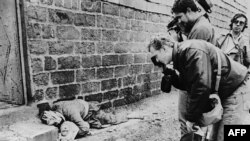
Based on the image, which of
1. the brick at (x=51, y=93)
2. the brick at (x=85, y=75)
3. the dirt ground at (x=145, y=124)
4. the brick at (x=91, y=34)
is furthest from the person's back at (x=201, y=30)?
the brick at (x=51, y=93)

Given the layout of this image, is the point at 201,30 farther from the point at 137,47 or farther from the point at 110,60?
the point at 137,47

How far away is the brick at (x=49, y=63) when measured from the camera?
11.9 feet

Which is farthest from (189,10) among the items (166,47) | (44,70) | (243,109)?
(44,70)

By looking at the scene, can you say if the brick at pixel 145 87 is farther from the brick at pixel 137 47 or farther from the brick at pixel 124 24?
the brick at pixel 124 24

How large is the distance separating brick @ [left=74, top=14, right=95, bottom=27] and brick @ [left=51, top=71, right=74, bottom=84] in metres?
0.80

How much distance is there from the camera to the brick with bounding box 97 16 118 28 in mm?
4402

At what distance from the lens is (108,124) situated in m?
4.15

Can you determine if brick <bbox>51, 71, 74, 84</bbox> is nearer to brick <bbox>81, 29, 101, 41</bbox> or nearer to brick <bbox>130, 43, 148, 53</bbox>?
brick <bbox>81, 29, 101, 41</bbox>

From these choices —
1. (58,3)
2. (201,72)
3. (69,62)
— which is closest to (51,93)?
(69,62)

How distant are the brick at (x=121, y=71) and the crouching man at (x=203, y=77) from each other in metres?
2.22

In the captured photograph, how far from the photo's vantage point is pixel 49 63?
12.0 ft

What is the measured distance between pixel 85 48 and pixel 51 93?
0.94 metres

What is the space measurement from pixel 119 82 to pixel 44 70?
1763 mm

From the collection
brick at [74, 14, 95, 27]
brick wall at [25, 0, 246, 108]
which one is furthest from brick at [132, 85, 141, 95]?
brick at [74, 14, 95, 27]
